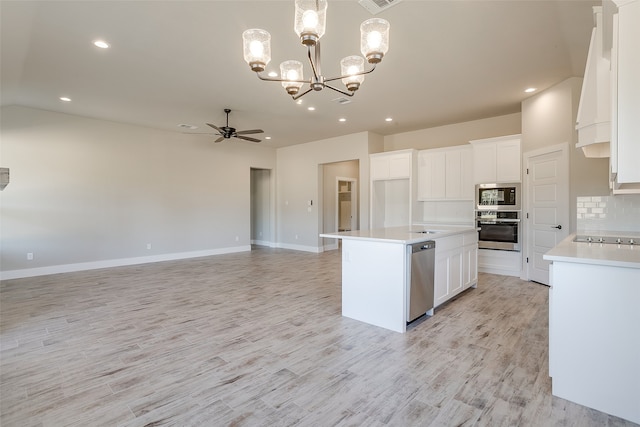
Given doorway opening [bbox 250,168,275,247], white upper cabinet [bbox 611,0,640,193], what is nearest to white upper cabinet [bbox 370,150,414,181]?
doorway opening [bbox 250,168,275,247]

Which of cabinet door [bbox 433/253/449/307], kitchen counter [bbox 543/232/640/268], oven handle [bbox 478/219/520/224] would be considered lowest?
cabinet door [bbox 433/253/449/307]

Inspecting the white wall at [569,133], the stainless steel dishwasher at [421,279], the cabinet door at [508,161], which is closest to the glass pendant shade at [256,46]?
the stainless steel dishwasher at [421,279]

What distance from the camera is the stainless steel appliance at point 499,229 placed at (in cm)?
515

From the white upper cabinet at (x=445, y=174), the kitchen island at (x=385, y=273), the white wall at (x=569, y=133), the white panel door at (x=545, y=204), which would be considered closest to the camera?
the kitchen island at (x=385, y=273)

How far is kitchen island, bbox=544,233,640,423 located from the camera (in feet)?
5.68

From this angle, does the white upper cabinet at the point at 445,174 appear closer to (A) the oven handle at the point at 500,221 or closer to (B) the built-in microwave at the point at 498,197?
(B) the built-in microwave at the point at 498,197

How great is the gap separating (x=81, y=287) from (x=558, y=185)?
285 inches

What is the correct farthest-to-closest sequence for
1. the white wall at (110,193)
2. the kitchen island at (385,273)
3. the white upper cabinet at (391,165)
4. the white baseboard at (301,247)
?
the white baseboard at (301,247), the white upper cabinet at (391,165), the white wall at (110,193), the kitchen island at (385,273)

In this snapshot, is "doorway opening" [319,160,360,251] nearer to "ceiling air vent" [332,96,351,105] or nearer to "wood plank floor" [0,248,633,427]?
"ceiling air vent" [332,96,351,105]

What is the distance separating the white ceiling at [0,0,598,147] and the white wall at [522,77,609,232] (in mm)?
212

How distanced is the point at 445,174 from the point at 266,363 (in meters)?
5.14

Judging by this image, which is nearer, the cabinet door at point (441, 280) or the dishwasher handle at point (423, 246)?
the dishwasher handle at point (423, 246)

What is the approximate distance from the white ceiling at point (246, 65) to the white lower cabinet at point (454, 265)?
215 cm

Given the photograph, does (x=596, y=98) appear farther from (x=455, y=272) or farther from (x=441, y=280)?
(x=455, y=272)
